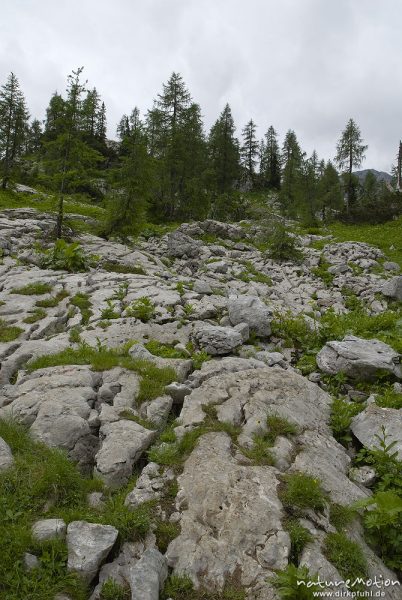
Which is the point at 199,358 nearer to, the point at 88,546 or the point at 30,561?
the point at 88,546

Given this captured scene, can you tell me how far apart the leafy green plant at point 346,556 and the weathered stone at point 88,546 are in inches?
104

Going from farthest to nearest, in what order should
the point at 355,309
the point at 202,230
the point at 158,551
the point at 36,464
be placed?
1. the point at 202,230
2. the point at 355,309
3. the point at 36,464
4. the point at 158,551

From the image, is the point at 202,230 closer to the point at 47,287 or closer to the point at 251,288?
the point at 251,288

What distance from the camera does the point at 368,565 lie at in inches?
176

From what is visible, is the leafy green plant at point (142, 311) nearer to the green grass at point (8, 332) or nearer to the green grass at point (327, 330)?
the green grass at point (8, 332)

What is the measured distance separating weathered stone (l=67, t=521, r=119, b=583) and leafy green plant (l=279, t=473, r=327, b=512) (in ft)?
7.67

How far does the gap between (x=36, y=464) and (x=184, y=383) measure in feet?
11.4

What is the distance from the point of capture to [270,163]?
82.4 meters

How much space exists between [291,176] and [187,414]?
57707 millimetres

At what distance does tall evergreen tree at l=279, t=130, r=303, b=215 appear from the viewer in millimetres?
50656

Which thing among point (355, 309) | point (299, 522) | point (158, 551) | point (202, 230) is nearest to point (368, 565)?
point (299, 522)

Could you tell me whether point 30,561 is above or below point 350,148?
below

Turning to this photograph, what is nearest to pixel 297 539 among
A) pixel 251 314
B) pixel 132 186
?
pixel 251 314

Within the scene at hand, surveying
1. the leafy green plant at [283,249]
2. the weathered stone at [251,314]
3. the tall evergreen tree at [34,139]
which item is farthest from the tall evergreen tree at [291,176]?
the tall evergreen tree at [34,139]
